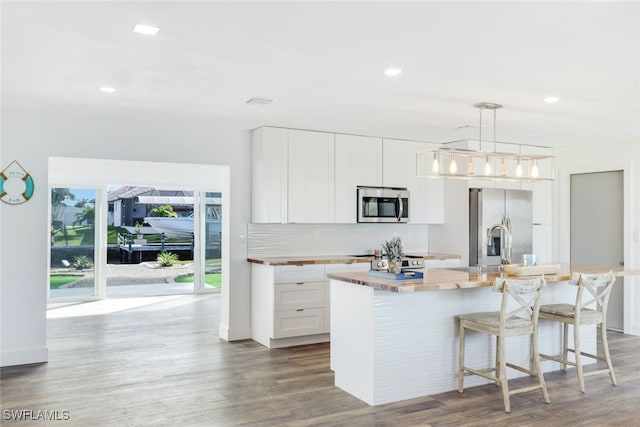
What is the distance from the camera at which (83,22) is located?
2812 mm

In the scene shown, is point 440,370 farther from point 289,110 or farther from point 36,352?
point 36,352

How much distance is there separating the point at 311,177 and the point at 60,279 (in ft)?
16.7

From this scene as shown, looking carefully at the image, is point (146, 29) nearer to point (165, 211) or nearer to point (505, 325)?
point (505, 325)

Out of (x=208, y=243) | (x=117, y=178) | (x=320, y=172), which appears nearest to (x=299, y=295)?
(x=320, y=172)

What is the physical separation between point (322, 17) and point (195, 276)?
25.3ft

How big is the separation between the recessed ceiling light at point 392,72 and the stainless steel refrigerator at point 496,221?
10.5ft

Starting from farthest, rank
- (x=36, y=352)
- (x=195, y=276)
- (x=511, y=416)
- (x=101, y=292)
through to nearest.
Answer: (x=195, y=276) < (x=101, y=292) < (x=36, y=352) < (x=511, y=416)

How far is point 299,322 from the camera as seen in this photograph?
570cm

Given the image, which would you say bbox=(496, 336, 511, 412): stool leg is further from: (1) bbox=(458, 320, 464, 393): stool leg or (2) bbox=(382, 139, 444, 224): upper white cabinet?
A: (2) bbox=(382, 139, 444, 224): upper white cabinet

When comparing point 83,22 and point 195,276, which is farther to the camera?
point 195,276

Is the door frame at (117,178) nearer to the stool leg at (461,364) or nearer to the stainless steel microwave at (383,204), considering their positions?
the stainless steel microwave at (383,204)

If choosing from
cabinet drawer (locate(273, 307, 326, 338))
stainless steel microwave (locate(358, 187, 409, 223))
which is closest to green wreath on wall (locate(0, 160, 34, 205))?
cabinet drawer (locate(273, 307, 326, 338))

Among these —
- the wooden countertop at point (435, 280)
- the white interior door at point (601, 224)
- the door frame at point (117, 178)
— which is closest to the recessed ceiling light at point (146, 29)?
the wooden countertop at point (435, 280)

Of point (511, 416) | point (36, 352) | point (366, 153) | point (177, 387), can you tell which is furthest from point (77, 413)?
point (366, 153)
